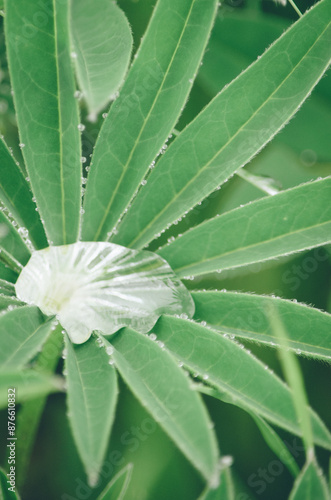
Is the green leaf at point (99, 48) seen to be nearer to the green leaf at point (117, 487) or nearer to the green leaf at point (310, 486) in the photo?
the green leaf at point (310, 486)

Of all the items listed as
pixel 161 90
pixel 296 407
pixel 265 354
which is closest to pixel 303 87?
pixel 161 90

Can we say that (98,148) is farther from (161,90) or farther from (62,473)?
(62,473)

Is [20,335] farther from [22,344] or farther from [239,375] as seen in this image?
[239,375]

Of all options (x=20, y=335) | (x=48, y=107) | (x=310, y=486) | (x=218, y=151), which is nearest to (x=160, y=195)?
(x=218, y=151)

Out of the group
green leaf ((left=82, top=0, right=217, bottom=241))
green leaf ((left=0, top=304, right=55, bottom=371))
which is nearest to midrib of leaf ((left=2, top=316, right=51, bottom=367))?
green leaf ((left=0, top=304, right=55, bottom=371))

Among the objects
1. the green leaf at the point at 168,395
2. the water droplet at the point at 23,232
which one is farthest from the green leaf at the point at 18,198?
the green leaf at the point at 168,395
